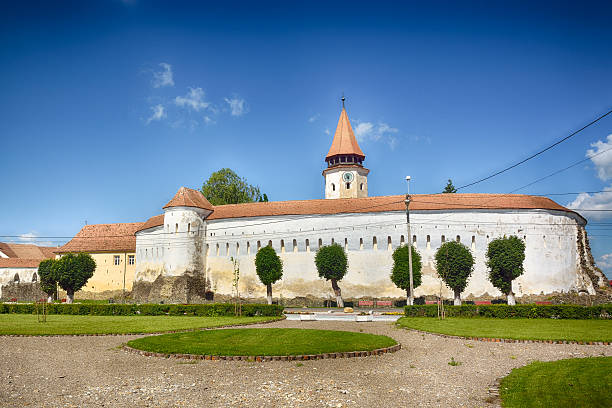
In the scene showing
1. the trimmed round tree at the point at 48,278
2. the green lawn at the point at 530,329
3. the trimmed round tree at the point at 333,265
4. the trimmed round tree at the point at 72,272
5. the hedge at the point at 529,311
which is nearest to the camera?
the green lawn at the point at 530,329

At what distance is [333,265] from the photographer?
5356 centimetres

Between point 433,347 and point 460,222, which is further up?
point 460,222

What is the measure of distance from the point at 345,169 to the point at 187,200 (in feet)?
91.5

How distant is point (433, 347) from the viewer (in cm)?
1811

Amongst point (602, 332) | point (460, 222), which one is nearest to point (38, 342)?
point (602, 332)

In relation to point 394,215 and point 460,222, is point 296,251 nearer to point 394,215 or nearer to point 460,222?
point 394,215

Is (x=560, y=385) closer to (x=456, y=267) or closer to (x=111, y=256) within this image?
(x=456, y=267)

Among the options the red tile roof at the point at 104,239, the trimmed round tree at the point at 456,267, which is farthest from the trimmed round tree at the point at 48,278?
the trimmed round tree at the point at 456,267

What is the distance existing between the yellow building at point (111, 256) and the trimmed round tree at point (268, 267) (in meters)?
24.5

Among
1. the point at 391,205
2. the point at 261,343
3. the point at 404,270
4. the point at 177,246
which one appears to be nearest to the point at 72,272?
the point at 177,246

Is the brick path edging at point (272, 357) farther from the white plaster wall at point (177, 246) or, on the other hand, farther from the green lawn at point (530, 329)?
the white plaster wall at point (177, 246)

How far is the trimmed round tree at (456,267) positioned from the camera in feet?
161

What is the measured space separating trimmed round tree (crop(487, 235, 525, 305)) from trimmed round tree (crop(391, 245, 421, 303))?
7670 mm

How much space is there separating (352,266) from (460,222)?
14.0 meters
